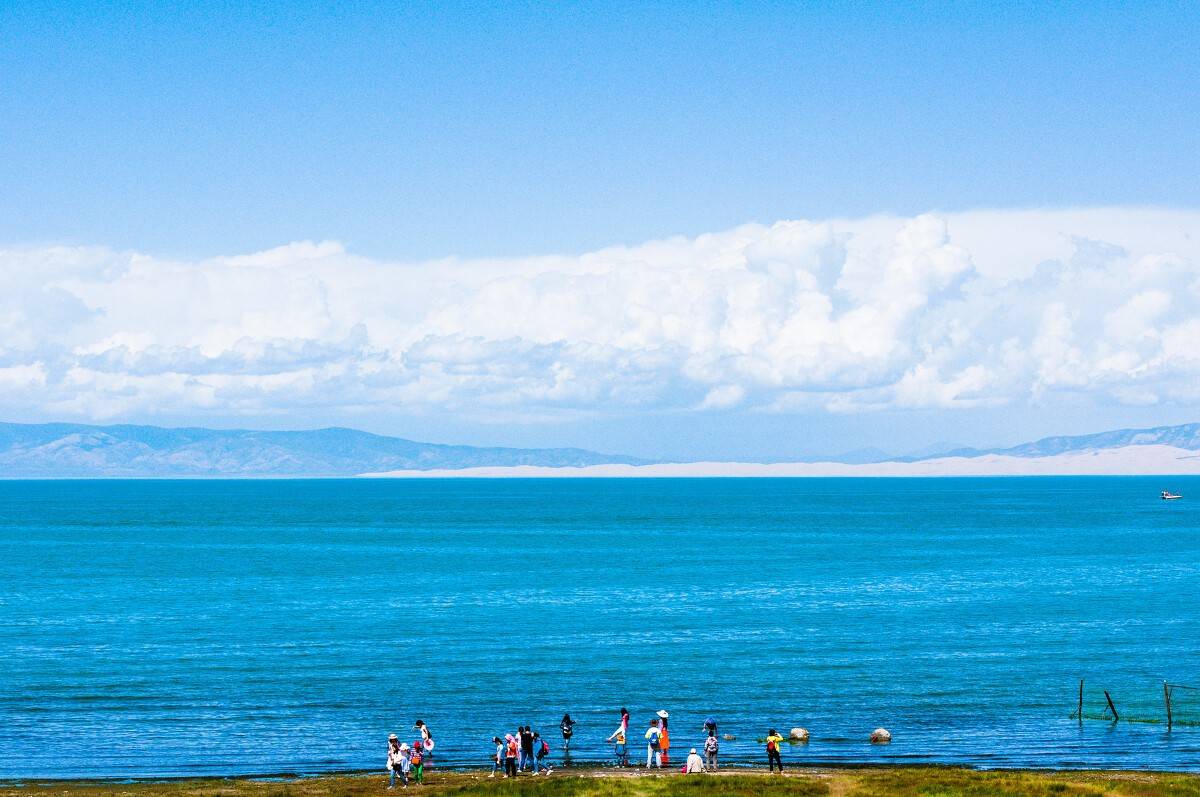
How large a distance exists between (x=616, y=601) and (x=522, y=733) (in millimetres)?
54904

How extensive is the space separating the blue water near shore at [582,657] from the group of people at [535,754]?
2102 mm

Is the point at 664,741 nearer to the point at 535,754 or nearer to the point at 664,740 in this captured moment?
the point at 664,740

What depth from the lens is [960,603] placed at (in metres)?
101

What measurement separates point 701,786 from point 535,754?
24.0 feet

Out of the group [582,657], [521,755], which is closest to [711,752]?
[521,755]

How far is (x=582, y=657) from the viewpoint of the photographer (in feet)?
250

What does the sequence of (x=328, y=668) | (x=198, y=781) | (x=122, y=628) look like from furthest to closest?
1. (x=122, y=628)
2. (x=328, y=668)
3. (x=198, y=781)

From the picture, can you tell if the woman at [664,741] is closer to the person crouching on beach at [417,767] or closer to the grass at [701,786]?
the grass at [701,786]

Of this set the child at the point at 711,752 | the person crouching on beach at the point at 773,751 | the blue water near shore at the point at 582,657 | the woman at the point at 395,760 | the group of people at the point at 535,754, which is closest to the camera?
the woman at the point at 395,760

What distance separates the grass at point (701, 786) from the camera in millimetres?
45750

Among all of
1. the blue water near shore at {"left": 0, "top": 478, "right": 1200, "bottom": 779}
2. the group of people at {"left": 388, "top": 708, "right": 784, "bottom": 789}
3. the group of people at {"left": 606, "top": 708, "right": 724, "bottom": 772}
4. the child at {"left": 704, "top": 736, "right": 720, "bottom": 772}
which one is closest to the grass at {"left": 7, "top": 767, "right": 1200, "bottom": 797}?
the group of people at {"left": 388, "top": 708, "right": 784, "bottom": 789}

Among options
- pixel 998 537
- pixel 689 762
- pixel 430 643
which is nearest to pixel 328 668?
pixel 430 643

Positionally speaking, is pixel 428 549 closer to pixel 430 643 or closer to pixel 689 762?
pixel 430 643

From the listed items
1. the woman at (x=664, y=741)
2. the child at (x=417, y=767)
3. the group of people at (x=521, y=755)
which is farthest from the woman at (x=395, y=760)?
the woman at (x=664, y=741)
